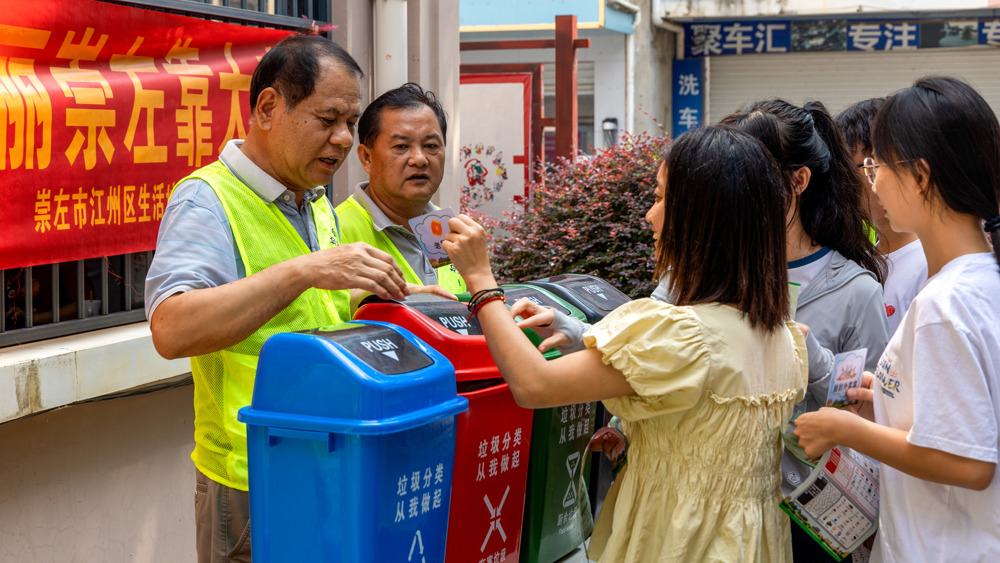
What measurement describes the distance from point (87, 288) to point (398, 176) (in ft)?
4.05

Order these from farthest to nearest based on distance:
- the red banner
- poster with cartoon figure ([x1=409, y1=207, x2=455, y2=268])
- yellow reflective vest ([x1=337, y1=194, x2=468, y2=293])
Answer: yellow reflective vest ([x1=337, y1=194, x2=468, y2=293]), the red banner, poster with cartoon figure ([x1=409, y1=207, x2=455, y2=268])

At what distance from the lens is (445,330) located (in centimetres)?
219

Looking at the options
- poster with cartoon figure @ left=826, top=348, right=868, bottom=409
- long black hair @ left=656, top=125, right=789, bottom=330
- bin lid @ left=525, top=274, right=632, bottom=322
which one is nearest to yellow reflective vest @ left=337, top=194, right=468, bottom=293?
bin lid @ left=525, top=274, right=632, bottom=322

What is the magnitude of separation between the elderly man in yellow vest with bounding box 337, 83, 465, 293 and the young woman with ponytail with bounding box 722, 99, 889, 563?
1009 mm

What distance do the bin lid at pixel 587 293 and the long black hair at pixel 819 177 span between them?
2.09ft

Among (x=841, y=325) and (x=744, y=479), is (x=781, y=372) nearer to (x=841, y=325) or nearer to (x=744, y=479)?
(x=744, y=479)

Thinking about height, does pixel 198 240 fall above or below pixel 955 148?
below

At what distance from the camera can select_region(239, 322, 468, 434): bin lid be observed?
177cm

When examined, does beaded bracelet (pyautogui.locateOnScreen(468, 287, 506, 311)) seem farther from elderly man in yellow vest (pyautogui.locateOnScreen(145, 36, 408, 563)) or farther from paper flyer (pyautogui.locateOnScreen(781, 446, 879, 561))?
paper flyer (pyautogui.locateOnScreen(781, 446, 879, 561))

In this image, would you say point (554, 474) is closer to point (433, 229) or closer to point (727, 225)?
point (433, 229)

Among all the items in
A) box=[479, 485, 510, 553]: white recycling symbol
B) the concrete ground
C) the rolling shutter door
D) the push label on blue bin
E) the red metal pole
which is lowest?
the concrete ground

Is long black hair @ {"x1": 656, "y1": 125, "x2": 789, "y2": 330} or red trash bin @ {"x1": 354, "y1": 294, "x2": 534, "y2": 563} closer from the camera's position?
long black hair @ {"x1": 656, "y1": 125, "x2": 789, "y2": 330}

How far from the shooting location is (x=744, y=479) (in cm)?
194

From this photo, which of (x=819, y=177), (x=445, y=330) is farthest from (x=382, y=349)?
(x=819, y=177)
